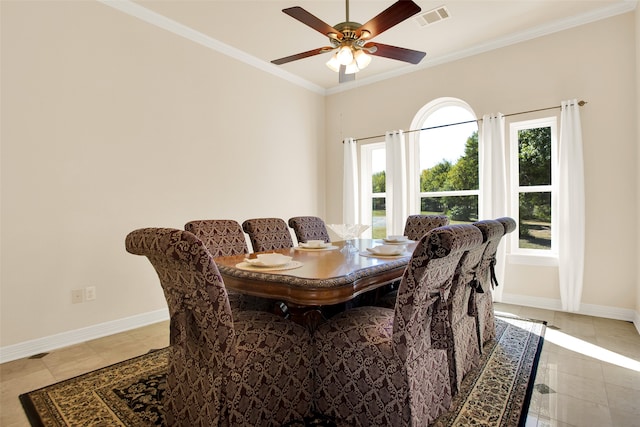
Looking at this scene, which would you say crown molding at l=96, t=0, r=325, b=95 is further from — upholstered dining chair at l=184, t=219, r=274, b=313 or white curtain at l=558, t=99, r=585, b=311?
white curtain at l=558, t=99, r=585, b=311

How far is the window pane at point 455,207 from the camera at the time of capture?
427 cm

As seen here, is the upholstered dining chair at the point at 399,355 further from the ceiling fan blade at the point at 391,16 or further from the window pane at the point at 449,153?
the window pane at the point at 449,153

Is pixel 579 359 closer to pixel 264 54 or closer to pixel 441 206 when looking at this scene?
pixel 441 206

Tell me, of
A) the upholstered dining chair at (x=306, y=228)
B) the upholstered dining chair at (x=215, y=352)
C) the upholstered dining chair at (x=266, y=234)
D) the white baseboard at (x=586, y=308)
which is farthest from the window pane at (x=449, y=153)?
the upholstered dining chair at (x=215, y=352)

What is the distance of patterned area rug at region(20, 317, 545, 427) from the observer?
5.63 ft

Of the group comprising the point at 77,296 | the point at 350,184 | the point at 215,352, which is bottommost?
the point at 77,296

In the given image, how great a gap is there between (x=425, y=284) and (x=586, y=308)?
3.00 m

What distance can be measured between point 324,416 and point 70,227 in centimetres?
248

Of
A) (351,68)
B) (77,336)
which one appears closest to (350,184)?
(351,68)

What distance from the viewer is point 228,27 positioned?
3.56 m

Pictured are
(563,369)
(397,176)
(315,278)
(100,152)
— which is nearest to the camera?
(315,278)

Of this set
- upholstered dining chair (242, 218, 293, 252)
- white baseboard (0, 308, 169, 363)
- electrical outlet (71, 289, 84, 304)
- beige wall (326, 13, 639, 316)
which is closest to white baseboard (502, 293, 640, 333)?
beige wall (326, 13, 639, 316)

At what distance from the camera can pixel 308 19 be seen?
7.16 ft

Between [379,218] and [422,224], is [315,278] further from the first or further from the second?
[379,218]
